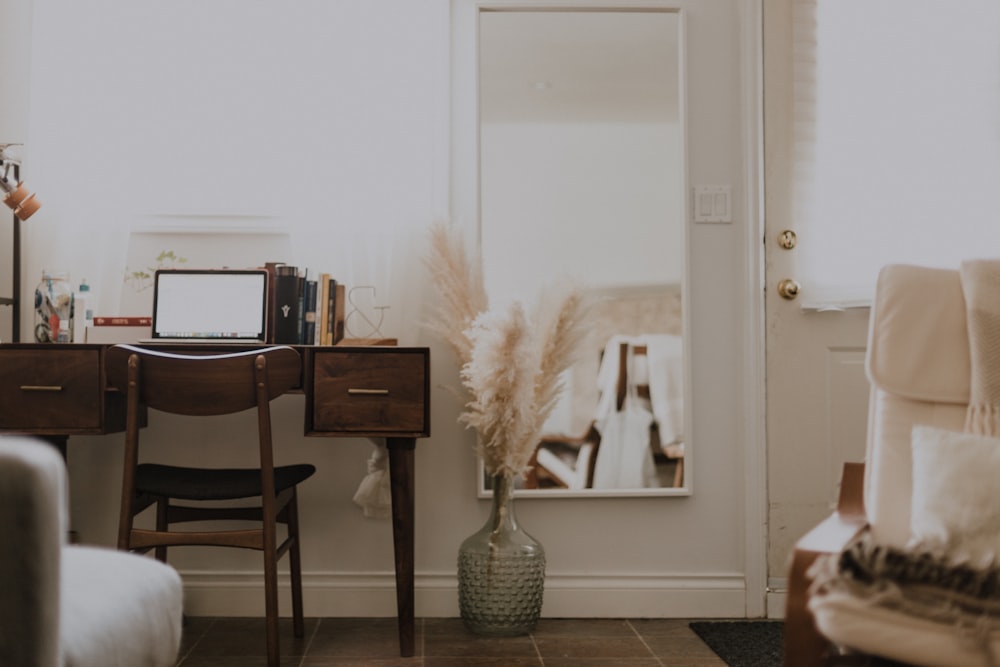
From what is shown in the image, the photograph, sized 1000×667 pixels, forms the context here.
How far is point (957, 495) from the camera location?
1.41m

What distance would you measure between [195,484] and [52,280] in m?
0.79

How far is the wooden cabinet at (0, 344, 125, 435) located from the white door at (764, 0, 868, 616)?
1.85 m

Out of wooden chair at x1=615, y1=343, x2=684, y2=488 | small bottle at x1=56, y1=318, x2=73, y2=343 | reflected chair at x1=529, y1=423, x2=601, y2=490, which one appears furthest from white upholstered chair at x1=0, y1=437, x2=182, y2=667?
wooden chair at x1=615, y1=343, x2=684, y2=488

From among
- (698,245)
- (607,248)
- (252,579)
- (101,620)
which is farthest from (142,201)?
(101,620)

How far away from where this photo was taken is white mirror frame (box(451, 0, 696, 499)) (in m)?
2.66

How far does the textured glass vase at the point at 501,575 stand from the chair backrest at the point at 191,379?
752 mm

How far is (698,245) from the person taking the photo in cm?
270

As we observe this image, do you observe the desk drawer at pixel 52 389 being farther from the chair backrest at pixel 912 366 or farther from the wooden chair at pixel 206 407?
the chair backrest at pixel 912 366

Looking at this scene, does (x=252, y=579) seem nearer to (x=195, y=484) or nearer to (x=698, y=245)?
(x=195, y=484)

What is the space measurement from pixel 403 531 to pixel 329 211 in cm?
97

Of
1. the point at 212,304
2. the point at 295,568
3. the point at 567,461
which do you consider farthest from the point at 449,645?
the point at 212,304

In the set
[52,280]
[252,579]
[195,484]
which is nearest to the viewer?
[195,484]

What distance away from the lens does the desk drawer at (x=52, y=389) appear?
2.20 m

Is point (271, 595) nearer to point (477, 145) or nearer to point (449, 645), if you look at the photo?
point (449, 645)
